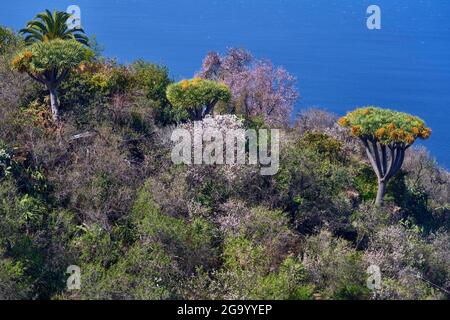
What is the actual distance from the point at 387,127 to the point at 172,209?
7.73 meters

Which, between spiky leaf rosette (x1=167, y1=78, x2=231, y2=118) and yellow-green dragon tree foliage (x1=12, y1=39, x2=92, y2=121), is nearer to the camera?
yellow-green dragon tree foliage (x1=12, y1=39, x2=92, y2=121)

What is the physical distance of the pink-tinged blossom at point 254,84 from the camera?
2515 centimetres

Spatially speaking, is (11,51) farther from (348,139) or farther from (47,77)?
(348,139)

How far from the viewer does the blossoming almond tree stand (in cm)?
1812

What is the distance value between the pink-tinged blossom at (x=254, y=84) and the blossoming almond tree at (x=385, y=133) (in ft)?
15.4

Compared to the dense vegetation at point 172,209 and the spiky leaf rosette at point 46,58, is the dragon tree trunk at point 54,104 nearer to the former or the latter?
the dense vegetation at point 172,209

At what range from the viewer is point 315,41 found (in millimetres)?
80312

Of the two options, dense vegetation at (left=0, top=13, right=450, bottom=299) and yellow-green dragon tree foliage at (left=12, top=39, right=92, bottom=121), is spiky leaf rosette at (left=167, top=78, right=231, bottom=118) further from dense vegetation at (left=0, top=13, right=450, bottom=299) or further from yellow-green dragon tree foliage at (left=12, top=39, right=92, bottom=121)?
yellow-green dragon tree foliage at (left=12, top=39, right=92, bottom=121)

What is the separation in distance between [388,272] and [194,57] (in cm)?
5363

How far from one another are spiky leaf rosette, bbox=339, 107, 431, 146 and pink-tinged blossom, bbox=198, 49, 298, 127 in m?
4.72

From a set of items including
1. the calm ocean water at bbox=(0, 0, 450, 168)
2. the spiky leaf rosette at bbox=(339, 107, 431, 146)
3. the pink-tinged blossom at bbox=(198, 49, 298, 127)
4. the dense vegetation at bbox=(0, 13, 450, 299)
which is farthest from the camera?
the calm ocean water at bbox=(0, 0, 450, 168)

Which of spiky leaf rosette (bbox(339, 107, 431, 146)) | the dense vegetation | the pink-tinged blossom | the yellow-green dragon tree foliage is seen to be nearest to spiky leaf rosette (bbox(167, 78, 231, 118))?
the dense vegetation

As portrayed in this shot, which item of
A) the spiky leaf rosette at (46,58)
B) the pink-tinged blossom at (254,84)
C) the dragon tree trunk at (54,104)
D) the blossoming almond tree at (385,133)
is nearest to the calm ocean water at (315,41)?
the pink-tinged blossom at (254,84)

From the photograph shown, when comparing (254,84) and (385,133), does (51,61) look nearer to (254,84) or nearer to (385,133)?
(385,133)
